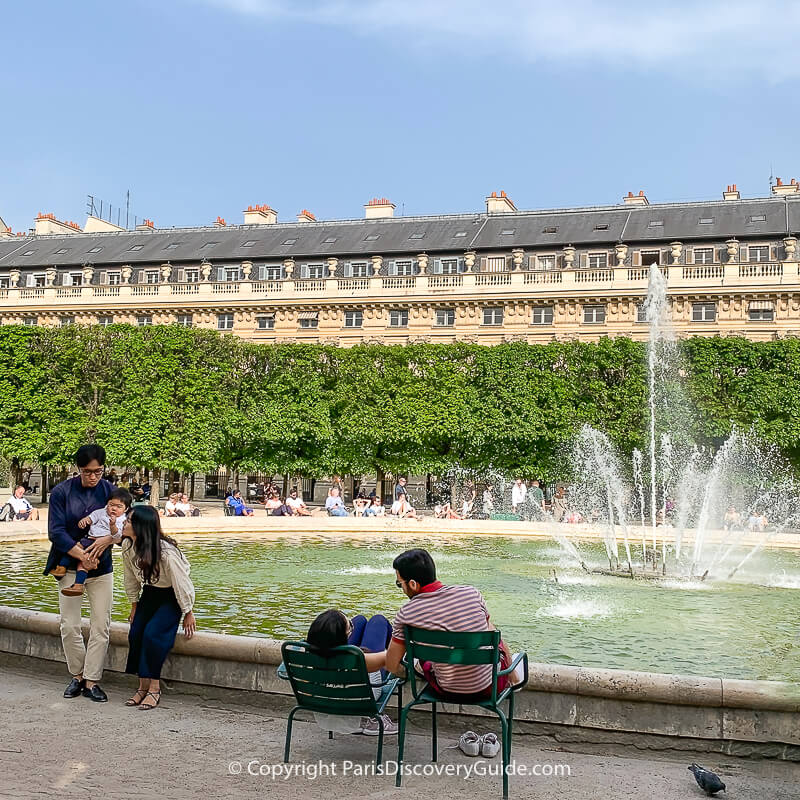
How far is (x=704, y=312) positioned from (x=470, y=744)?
4015 centimetres

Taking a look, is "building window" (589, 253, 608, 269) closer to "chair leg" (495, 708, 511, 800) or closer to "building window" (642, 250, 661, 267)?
"building window" (642, 250, 661, 267)

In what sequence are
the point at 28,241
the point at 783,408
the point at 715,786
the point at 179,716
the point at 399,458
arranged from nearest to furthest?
the point at 715,786
the point at 179,716
the point at 783,408
the point at 399,458
the point at 28,241

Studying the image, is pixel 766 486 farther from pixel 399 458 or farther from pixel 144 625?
pixel 144 625

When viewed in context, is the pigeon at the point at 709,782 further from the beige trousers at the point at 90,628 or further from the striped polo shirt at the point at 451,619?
the beige trousers at the point at 90,628

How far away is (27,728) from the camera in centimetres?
573

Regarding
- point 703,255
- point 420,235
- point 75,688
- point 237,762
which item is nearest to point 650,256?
point 703,255

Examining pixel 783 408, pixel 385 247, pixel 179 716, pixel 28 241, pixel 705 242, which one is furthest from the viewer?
pixel 28 241

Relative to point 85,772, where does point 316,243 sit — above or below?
above

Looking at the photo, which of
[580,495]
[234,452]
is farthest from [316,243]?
[580,495]

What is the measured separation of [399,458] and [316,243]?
63.3 feet

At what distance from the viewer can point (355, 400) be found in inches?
1432

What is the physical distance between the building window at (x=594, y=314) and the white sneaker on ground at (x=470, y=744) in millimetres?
39892

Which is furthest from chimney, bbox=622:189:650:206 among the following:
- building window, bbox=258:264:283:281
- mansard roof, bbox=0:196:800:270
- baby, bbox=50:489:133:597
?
baby, bbox=50:489:133:597

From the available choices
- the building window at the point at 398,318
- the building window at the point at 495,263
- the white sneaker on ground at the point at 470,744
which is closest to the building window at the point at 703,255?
the building window at the point at 495,263
